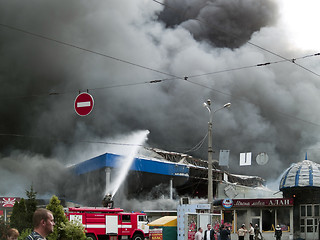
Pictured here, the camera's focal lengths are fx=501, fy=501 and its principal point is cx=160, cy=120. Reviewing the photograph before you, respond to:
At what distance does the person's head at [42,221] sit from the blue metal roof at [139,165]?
174 ft

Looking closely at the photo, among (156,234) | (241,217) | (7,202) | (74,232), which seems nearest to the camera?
(74,232)

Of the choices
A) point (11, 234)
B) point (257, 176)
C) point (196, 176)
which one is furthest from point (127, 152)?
point (11, 234)

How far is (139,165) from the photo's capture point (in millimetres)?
62062

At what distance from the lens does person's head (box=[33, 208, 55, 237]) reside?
5.72 meters

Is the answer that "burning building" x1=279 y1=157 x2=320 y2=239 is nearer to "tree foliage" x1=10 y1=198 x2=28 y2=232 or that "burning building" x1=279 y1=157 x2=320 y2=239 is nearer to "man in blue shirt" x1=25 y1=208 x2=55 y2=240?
"tree foliage" x1=10 y1=198 x2=28 y2=232

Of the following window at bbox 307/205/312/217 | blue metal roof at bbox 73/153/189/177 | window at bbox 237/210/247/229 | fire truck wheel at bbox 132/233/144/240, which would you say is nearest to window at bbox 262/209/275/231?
window at bbox 237/210/247/229

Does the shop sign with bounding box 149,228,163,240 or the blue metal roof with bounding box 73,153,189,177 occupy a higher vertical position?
the blue metal roof with bounding box 73,153,189,177

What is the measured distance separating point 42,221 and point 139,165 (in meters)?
56.5

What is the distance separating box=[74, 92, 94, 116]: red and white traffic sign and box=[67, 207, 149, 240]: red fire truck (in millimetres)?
7482

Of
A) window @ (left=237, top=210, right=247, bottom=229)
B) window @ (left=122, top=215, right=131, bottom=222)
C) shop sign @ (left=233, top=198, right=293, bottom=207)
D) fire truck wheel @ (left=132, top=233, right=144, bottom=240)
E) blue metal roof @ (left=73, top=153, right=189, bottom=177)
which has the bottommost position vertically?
fire truck wheel @ (left=132, top=233, right=144, bottom=240)

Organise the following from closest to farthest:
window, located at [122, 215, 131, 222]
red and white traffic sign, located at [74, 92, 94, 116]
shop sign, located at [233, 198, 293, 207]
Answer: red and white traffic sign, located at [74, 92, 94, 116], window, located at [122, 215, 131, 222], shop sign, located at [233, 198, 293, 207]

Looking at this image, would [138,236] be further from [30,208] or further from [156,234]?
[30,208]

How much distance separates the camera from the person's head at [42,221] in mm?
5719

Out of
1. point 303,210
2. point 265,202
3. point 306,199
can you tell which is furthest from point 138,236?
point 306,199
